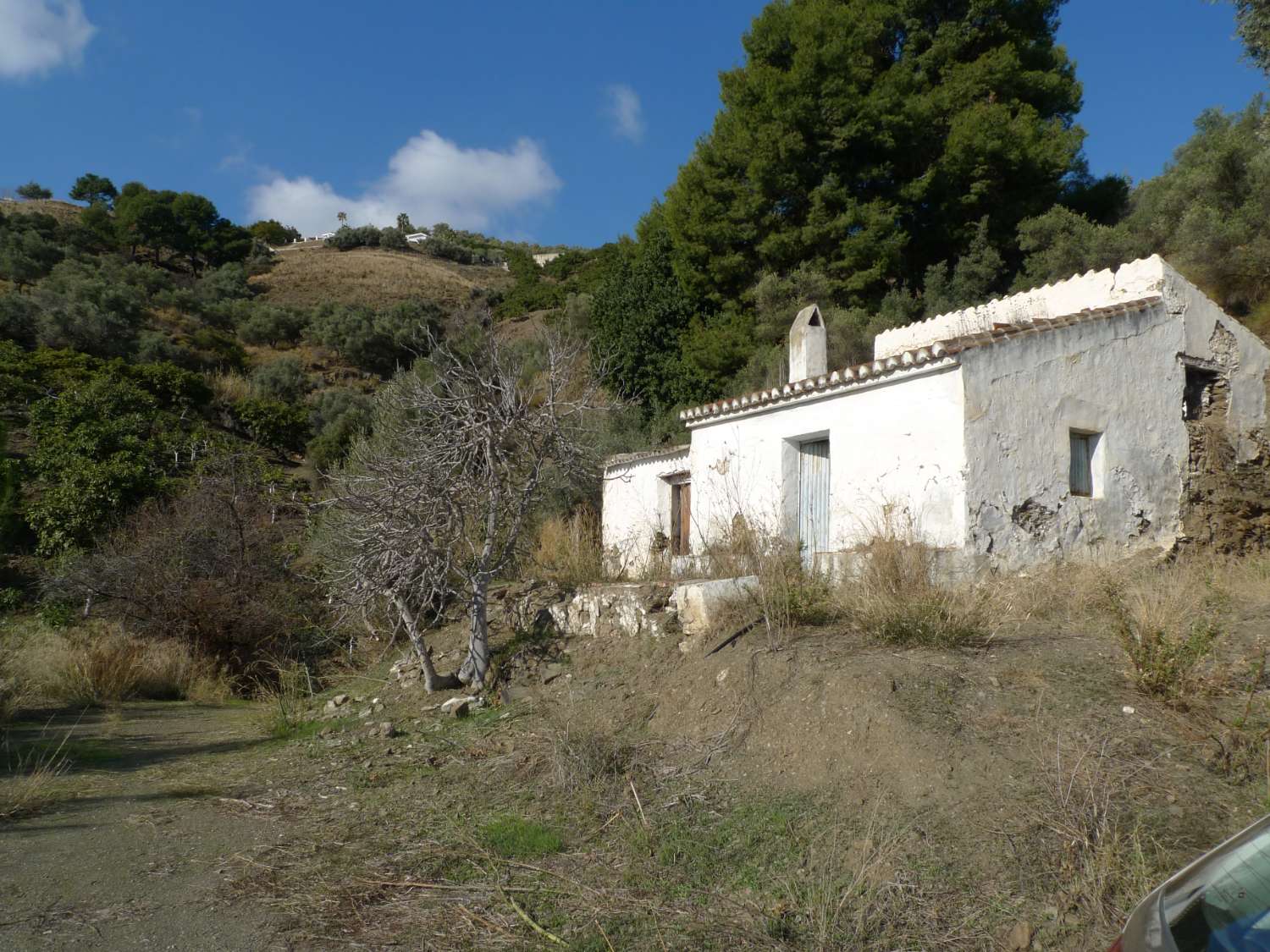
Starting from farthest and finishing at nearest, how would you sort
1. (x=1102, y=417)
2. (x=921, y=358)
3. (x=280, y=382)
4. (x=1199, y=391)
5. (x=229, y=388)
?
1. (x=280, y=382)
2. (x=229, y=388)
3. (x=1199, y=391)
4. (x=1102, y=417)
5. (x=921, y=358)

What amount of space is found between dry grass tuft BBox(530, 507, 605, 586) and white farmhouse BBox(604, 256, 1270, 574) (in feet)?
2.18

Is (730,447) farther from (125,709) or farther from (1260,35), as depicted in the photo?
(1260,35)

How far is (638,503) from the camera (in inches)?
568

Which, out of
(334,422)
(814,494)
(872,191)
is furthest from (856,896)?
(334,422)

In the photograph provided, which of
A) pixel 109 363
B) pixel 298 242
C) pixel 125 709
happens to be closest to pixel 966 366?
pixel 125 709

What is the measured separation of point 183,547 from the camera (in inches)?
481

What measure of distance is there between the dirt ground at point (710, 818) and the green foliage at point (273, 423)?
58.7ft

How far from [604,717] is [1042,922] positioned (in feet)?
12.2

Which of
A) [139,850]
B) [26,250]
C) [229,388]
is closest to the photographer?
[139,850]

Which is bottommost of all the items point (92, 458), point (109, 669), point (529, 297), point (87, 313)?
point (109, 669)

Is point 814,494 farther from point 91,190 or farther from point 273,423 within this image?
point 91,190

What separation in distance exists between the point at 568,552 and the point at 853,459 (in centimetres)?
391

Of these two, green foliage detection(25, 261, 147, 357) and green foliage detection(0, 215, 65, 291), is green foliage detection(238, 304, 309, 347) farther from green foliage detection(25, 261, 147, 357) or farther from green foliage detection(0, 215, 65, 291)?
green foliage detection(0, 215, 65, 291)

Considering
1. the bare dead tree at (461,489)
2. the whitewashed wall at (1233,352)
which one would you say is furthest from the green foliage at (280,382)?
the whitewashed wall at (1233,352)
